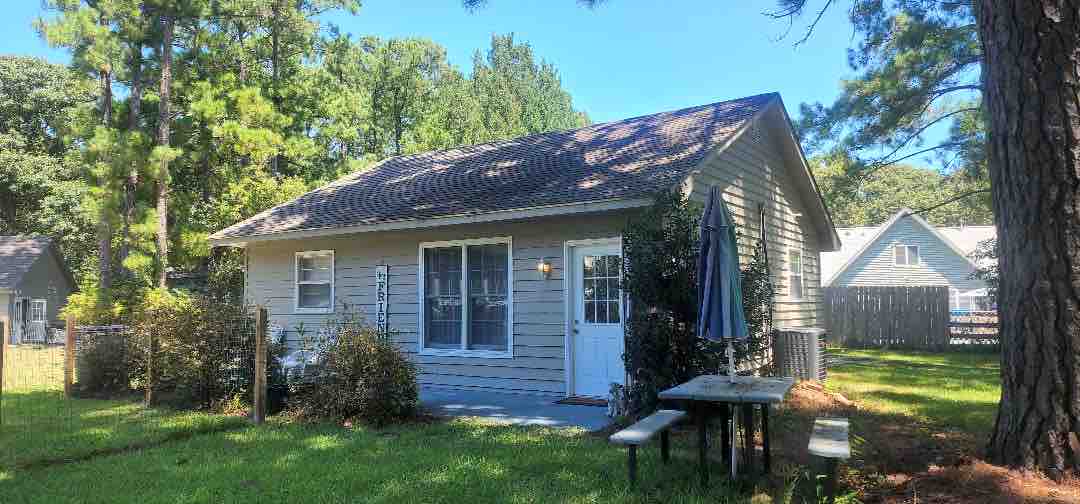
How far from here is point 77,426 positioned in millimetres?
7539

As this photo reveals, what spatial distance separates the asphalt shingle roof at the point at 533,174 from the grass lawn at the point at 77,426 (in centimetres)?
379

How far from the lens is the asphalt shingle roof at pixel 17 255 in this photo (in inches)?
1064

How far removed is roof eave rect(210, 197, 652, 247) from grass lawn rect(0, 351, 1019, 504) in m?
2.75

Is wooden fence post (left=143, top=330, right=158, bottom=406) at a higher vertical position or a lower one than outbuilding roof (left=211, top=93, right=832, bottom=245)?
lower

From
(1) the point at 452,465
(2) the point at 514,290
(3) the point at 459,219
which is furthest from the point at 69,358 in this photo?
(1) the point at 452,465

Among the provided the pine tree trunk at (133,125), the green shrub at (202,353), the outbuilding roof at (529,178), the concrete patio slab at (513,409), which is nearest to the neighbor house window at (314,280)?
the outbuilding roof at (529,178)

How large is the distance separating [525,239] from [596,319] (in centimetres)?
154

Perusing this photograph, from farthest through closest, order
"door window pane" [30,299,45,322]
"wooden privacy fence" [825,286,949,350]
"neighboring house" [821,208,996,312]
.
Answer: "neighboring house" [821,208,996,312]
"door window pane" [30,299,45,322]
"wooden privacy fence" [825,286,949,350]

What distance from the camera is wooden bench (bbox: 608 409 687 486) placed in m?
4.59

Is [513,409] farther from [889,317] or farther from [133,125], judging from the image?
[133,125]

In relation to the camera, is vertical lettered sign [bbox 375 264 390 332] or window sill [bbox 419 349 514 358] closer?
window sill [bbox 419 349 514 358]

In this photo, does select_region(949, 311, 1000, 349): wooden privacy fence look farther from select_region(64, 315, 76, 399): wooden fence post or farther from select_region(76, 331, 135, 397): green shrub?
select_region(64, 315, 76, 399): wooden fence post

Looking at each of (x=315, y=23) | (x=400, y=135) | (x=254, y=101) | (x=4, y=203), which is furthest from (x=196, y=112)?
(x=4, y=203)

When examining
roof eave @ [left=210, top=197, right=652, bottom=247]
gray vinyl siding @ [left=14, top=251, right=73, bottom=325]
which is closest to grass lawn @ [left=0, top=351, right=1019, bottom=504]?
roof eave @ [left=210, top=197, right=652, bottom=247]
